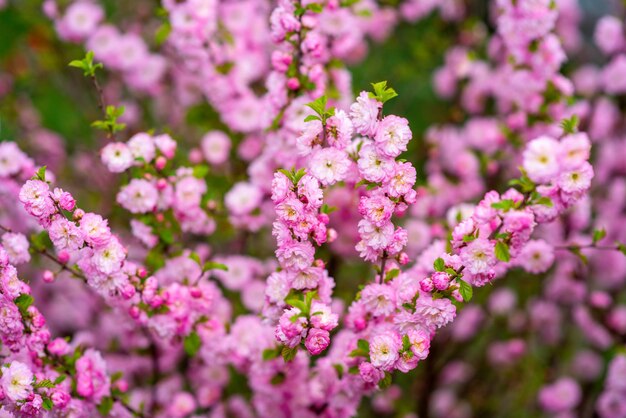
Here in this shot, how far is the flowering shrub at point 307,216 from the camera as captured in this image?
5.50ft

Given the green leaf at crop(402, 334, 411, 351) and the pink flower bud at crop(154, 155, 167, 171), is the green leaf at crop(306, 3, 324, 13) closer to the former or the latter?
the pink flower bud at crop(154, 155, 167, 171)

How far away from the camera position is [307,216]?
5.32ft

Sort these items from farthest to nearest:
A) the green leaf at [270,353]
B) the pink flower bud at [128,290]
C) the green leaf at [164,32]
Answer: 1. the green leaf at [164,32]
2. the green leaf at [270,353]
3. the pink flower bud at [128,290]

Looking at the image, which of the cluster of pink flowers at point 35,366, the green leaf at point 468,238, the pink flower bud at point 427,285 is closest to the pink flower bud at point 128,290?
the cluster of pink flowers at point 35,366

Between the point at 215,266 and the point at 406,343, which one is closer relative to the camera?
the point at 406,343

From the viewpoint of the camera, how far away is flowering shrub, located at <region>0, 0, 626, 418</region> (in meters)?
1.68

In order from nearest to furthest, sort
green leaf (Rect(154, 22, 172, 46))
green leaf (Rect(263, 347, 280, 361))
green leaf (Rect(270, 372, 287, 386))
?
green leaf (Rect(263, 347, 280, 361)) < green leaf (Rect(270, 372, 287, 386)) < green leaf (Rect(154, 22, 172, 46))

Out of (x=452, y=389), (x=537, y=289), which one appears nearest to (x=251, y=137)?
(x=537, y=289)

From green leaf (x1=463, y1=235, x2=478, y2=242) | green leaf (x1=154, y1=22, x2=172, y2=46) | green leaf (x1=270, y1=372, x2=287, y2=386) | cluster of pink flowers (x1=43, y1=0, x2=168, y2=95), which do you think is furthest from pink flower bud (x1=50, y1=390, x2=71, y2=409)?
cluster of pink flowers (x1=43, y1=0, x2=168, y2=95)

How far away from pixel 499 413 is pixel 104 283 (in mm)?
2342

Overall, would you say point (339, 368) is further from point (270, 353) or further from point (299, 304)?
point (299, 304)

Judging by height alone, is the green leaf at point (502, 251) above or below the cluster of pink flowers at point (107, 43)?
below

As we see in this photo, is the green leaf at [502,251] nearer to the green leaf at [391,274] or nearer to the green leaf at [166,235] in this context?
the green leaf at [391,274]

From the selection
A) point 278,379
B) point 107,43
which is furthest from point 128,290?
point 107,43
